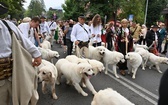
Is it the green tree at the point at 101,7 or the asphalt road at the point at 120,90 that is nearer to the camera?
the asphalt road at the point at 120,90

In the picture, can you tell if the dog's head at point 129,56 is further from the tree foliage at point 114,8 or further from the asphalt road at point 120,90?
the tree foliage at point 114,8

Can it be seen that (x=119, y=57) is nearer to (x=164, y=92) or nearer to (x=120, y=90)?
(x=120, y=90)

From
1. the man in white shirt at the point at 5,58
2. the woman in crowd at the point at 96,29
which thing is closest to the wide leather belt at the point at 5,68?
the man in white shirt at the point at 5,58

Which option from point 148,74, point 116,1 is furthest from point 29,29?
point 116,1

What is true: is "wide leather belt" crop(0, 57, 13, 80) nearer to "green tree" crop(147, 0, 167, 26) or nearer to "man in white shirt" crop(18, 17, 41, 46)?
"man in white shirt" crop(18, 17, 41, 46)

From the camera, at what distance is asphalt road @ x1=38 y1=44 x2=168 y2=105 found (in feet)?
17.5

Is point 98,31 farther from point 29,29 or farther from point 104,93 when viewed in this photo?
point 104,93

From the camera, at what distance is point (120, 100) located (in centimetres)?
344

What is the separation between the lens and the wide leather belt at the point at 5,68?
270cm

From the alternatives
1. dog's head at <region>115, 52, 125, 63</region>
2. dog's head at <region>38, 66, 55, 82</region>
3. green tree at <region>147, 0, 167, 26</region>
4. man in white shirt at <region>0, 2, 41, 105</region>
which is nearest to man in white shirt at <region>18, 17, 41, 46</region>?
dog's head at <region>38, 66, 55, 82</region>

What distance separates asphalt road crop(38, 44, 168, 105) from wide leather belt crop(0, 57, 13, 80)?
8.38ft

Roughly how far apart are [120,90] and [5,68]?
161 inches

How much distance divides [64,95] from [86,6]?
34.6 meters

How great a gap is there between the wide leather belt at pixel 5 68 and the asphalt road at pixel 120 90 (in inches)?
101
